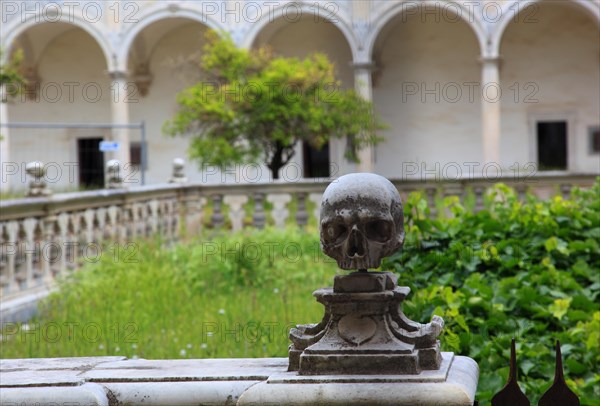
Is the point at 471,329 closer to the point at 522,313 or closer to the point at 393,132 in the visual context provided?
the point at 522,313

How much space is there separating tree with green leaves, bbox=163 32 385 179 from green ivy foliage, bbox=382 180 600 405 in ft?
31.5

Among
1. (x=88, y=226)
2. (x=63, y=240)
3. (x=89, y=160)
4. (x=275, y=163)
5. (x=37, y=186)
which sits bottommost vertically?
(x=63, y=240)

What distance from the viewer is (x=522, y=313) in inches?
196

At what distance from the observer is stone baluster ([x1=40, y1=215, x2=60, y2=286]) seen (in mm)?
8719

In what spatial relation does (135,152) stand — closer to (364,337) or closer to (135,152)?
(135,152)

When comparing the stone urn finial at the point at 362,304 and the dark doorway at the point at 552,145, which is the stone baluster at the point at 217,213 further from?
the dark doorway at the point at 552,145

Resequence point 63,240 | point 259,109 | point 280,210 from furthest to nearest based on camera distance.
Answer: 1. point 259,109
2. point 280,210
3. point 63,240

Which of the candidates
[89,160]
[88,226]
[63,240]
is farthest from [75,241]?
[89,160]

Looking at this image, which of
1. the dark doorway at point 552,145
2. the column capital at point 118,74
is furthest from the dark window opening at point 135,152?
the dark doorway at point 552,145

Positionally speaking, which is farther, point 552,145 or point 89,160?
point 89,160

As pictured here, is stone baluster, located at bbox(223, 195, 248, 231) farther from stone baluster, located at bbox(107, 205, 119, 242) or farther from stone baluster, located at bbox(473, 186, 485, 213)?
stone baluster, located at bbox(473, 186, 485, 213)

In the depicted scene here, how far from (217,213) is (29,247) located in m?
4.19

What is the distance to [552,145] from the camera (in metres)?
25.9

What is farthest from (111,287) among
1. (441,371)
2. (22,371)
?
(441,371)
